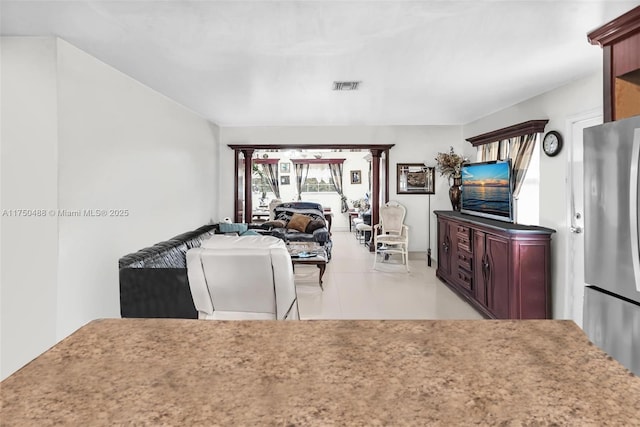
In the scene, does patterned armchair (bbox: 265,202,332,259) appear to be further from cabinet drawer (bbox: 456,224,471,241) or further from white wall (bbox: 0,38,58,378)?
white wall (bbox: 0,38,58,378)

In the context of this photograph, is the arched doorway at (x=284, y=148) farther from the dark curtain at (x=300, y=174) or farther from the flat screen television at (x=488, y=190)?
the dark curtain at (x=300, y=174)

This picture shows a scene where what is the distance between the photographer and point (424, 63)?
3.10 metres

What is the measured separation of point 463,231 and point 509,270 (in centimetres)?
110

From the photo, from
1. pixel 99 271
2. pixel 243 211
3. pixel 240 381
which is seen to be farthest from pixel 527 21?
pixel 243 211

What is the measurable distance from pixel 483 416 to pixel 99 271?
10.5ft

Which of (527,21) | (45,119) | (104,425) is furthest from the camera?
(45,119)

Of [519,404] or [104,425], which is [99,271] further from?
[519,404]

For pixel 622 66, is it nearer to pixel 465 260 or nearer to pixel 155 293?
pixel 465 260

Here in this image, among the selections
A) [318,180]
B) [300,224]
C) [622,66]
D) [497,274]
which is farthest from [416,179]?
[318,180]

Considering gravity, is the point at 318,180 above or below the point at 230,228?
above

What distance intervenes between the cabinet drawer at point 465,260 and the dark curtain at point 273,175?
8271mm

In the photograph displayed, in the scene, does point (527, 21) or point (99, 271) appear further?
point (99, 271)

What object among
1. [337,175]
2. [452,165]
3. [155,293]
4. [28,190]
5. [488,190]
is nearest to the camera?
[28,190]

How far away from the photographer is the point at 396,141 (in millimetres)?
6820
